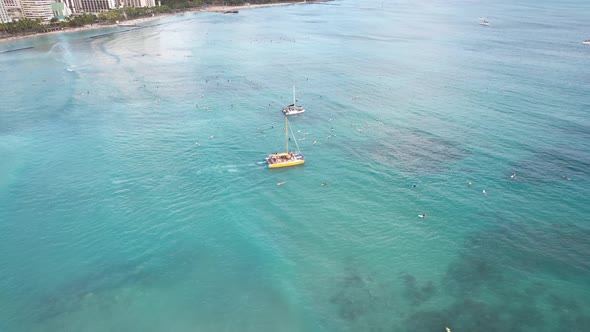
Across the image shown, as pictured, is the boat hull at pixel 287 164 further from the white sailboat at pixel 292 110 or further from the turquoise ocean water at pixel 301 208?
the white sailboat at pixel 292 110

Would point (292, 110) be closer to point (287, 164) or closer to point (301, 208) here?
point (287, 164)

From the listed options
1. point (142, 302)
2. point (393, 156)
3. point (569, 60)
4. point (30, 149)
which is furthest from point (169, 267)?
point (569, 60)

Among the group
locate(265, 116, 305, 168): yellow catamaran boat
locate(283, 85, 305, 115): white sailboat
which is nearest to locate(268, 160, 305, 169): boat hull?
locate(265, 116, 305, 168): yellow catamaran boat

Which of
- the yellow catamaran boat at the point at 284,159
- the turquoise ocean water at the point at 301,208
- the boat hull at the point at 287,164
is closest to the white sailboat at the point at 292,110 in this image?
the turquoise ocean water at the point at 301,208

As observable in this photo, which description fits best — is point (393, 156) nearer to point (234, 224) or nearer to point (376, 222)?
point (376, 222)

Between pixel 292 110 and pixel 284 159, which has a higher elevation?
pixel 292 110

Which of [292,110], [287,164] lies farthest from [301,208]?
[292,110]

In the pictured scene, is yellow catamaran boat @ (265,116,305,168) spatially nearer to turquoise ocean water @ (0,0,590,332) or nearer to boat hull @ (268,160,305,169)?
boat hull @ (268,160,305,169)

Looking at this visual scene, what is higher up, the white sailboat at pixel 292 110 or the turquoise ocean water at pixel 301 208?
the white sailboat at pixel 292 110

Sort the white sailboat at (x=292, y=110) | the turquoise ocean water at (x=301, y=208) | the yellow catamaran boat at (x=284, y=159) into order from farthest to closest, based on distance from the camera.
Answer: the white sailboat at (x=292, y=110)
the yellow catamaran boat at (x=284, y=159)
the turquoise ocean water at (x=301, y=208)
